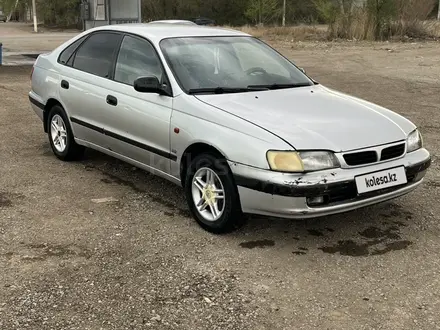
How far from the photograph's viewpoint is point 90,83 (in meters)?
5.68

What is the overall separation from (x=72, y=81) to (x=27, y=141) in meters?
1.85

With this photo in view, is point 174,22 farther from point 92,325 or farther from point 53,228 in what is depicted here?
point 92,325

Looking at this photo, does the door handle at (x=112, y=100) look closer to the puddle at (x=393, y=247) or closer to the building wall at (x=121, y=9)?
the puddle at (x=393, y=247)

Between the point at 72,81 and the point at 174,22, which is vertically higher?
the point at 174,22

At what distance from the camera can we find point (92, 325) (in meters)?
3.16

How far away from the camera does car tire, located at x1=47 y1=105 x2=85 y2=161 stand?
20.4 feet

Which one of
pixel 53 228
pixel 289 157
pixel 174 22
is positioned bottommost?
pixel 53 228

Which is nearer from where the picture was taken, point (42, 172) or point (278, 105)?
point (278, 105)

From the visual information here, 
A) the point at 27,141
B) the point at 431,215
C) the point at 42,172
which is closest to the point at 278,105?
the point at 431,215

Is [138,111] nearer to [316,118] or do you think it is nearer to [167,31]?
[167,31]

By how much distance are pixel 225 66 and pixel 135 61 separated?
0.88 m

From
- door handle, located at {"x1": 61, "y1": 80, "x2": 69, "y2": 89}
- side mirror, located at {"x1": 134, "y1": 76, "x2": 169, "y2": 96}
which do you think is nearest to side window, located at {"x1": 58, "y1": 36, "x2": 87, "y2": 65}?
door handle, located at {"x1": 61, "y1": 80, "x2": 69, "y2": 89}

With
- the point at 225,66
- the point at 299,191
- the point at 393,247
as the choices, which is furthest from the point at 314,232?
the point at 225,66

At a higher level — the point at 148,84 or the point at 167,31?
the point at 167,31
